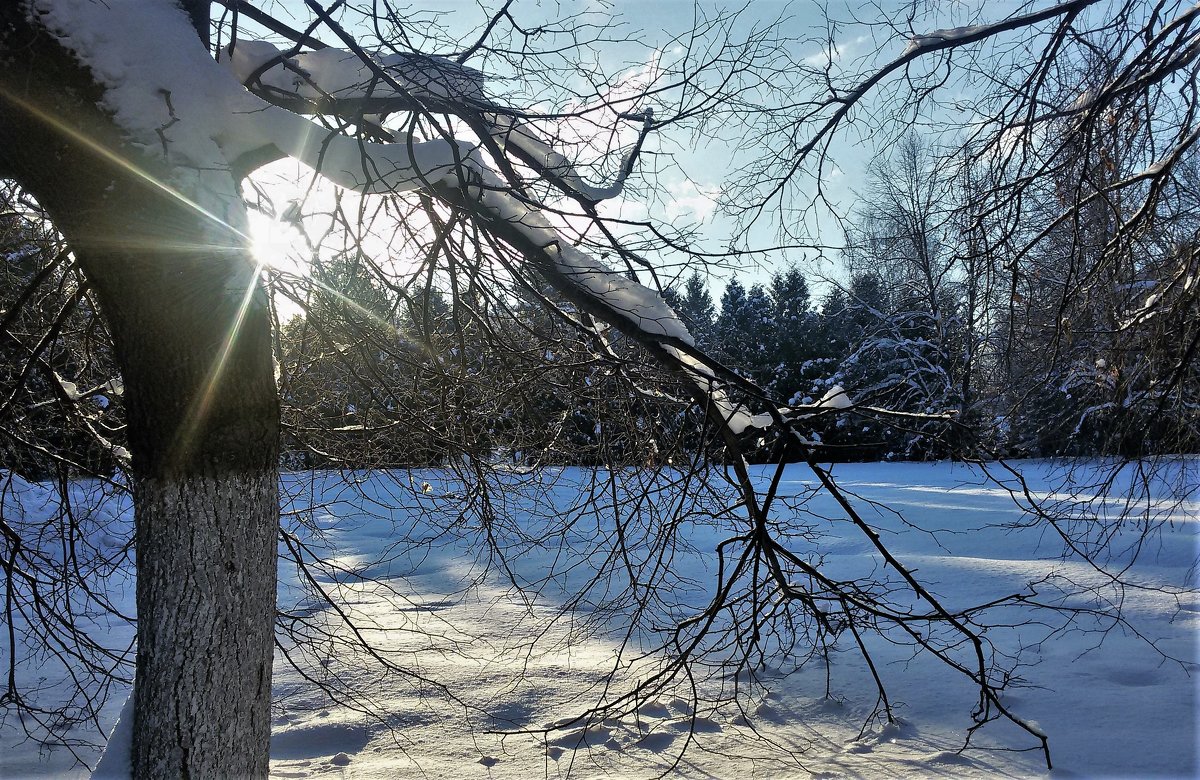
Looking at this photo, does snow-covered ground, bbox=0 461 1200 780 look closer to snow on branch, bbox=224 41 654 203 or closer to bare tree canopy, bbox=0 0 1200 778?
bare tree canopy, bbox=0 0 1200 778

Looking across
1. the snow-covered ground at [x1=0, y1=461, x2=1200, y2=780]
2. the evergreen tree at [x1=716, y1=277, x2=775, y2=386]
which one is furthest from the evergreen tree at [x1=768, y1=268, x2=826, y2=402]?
the snow-covered ground at [x1=0, y1=461, x2=1200, y2=780]

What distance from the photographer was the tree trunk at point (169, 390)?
2.11m

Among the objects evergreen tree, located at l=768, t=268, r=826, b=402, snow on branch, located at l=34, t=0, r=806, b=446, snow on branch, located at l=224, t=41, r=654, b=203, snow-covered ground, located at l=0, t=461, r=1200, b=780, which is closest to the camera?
snow on branch, located at l=34, t=0, r=806, b=446

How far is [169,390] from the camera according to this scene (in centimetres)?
221

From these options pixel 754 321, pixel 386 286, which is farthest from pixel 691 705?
pixel 754 321

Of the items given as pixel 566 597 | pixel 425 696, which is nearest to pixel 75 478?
pixel 425 696

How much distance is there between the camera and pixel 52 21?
80.6 inches

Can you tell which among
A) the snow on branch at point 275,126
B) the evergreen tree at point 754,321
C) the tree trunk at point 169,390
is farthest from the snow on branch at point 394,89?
the evergreen tree at point 754,321

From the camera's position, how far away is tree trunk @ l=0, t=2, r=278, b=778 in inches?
82.9

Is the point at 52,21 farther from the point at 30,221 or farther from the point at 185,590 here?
the point at 30,221

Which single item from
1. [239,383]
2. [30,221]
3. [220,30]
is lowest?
[239,383]

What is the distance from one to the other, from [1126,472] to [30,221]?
50.4 ft

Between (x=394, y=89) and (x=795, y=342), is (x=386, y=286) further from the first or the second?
(x=795, y=342)

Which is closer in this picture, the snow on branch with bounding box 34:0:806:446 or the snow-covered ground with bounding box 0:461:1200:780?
the snow on branch with bounding box 34:0:806:446
